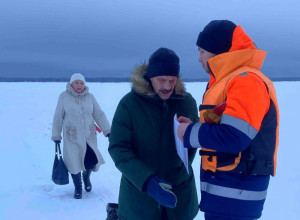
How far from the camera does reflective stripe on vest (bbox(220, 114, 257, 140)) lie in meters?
1.59

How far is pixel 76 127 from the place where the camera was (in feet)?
15.7

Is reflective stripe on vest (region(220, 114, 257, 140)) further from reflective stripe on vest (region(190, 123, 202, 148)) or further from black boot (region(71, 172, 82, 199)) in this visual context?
black boot (region(71, 172, 82, 199))

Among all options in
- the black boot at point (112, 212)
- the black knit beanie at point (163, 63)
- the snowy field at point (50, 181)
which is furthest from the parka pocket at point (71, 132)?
the black knit beanie at point (163, 63)

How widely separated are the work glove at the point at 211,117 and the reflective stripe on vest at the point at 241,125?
9cm

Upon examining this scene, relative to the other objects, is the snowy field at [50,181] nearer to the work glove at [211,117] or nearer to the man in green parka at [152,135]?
the man in green parka at [152,135]

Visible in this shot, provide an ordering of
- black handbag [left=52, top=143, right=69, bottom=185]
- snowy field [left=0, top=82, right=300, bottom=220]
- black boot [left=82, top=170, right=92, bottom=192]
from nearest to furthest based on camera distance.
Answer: snowy field [left=0, top=82, right=300, bottom=220] → black handbag [left=52, top=143, right=69, bottom=185] → black boot [left=82, top=170, right=92, bottom=192]

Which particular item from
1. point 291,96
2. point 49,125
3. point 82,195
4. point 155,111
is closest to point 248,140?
point 155,111

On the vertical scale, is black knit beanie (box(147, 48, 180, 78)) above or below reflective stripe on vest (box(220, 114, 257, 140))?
above

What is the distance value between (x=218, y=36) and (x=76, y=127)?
10.8 feet

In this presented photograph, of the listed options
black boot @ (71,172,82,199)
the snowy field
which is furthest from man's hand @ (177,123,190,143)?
black boot @ (71,172,82,199)

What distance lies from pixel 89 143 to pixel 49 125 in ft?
20.5

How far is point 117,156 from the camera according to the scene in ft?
6.84

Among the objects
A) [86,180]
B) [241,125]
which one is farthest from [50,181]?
[241,125]

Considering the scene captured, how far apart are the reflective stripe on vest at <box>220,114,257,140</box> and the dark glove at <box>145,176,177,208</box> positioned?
0.54 metres
